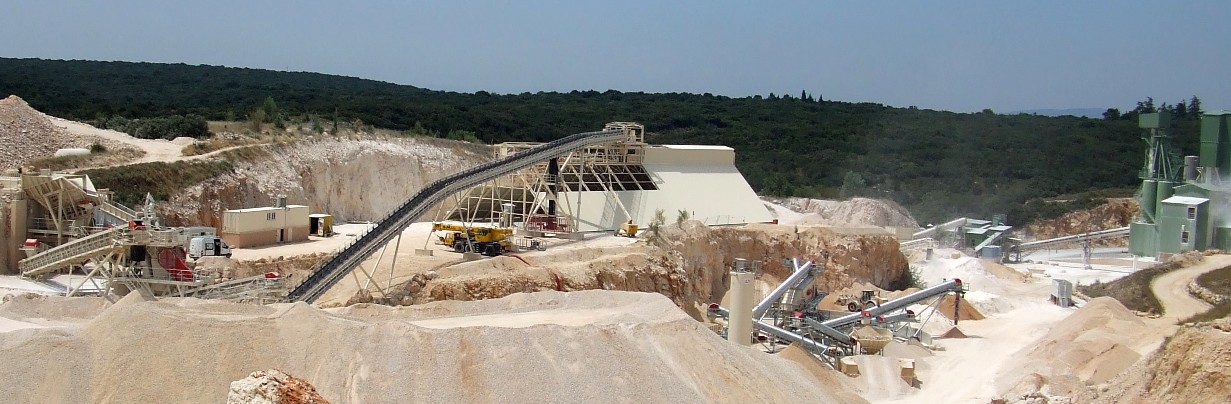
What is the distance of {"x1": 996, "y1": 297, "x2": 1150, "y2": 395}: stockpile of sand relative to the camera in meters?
36.8

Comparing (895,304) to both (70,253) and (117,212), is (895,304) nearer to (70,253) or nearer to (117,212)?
(117,212)

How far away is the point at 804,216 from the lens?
72.8m

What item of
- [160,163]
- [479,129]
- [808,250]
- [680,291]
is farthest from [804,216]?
[160,163]

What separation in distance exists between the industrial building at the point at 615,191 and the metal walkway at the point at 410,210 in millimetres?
718

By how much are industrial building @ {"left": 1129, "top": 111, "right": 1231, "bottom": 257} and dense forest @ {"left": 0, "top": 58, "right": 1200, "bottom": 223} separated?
13834 mm

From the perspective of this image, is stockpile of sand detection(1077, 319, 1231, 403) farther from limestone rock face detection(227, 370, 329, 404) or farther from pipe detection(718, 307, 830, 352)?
limestone rock face detection(227, 370, 329, 404)

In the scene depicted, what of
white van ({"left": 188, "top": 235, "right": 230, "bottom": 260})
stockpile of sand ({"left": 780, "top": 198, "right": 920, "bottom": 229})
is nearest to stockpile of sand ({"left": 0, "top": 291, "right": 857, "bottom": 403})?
white van ({"left": 188, "top": 235, "right": 230, "bottom": 260})

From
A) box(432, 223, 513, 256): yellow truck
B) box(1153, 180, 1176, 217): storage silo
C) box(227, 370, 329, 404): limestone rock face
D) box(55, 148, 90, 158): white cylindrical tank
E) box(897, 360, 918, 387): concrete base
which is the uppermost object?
box(1153, 180, 1176, 217): storage silo

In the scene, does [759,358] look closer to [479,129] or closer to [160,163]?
[160,163]

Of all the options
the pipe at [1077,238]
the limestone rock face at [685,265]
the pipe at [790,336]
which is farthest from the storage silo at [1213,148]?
the pipe at [790,336]

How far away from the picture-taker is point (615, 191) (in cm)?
6081

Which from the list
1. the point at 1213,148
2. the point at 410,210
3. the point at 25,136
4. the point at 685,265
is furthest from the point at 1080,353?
the point at 25,136

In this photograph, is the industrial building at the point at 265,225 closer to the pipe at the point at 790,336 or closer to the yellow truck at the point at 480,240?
the yellow truck at the point at 480,240

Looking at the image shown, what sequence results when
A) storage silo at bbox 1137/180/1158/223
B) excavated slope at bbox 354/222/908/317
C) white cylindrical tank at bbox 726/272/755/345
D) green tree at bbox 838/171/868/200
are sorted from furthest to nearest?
green tree at bbox 838/171/868/200 → storage silo at bbox 1137/180/1158/223 → excavated slope at bbox 354/222/908/317 → white cylindrical tank at bbox 726/272/755/345
